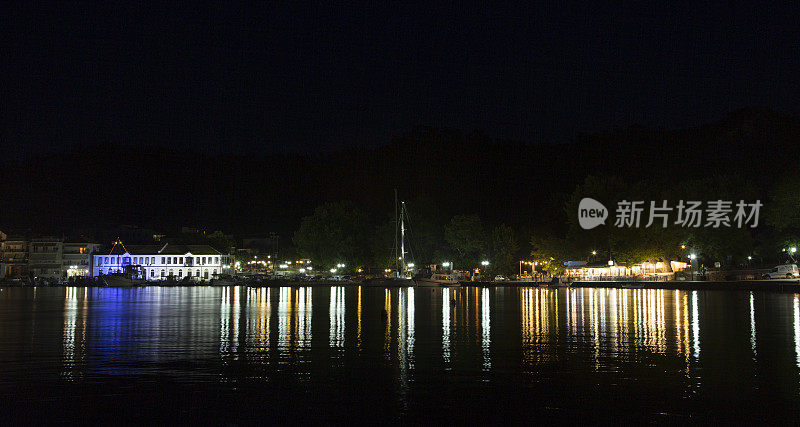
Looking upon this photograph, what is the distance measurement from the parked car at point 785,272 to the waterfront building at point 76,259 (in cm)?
11065

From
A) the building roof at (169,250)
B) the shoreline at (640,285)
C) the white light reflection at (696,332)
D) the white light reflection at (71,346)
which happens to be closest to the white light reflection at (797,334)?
the white light reflection at (696,332)

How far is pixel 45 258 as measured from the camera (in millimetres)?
122375

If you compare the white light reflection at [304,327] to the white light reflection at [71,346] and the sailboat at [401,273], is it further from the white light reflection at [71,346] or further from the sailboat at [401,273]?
the sailboat at [401,273]

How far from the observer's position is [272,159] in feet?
584

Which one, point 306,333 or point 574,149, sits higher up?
point 574,149

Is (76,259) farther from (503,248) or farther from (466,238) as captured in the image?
(503,248)

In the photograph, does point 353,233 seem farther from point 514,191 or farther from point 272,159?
point 272,159

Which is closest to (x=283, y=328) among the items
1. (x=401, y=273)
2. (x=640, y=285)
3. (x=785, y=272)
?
(x=640, y=285)

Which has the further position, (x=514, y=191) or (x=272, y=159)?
(x=272, y=159)

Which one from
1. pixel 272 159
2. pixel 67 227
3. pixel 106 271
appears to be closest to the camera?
pixel 106 271

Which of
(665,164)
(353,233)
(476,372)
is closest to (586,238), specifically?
(353,233)

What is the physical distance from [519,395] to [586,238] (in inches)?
3048

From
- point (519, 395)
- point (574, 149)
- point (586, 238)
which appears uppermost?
point (574, 149)

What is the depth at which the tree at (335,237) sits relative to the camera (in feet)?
366
